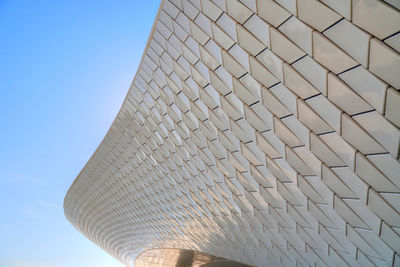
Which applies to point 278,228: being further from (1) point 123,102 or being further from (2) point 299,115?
(1) point 123,102

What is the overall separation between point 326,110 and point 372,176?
1.73 meters

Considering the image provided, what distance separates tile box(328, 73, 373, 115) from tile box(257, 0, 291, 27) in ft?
5.05

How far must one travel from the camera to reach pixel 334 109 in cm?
536

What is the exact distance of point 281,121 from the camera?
692 cm

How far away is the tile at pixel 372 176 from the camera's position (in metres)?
5.39

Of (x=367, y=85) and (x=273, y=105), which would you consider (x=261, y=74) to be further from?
(x=367, y=85)

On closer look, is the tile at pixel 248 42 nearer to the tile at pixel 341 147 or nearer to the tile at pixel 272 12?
the tile at pixel 272 12

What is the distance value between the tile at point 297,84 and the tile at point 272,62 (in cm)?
16

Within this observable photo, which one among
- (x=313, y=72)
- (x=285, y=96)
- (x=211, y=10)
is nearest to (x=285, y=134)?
(x=285, y=96)

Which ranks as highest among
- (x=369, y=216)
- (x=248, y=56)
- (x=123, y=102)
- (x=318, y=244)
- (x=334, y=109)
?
(x=123, y=102)

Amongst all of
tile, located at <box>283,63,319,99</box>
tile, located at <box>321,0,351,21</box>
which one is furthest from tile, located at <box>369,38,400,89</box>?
tile, located at <box>283,63,319,99</box>

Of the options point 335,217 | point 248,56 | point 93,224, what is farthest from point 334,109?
point 93,224

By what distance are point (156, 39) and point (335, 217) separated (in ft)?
28.5

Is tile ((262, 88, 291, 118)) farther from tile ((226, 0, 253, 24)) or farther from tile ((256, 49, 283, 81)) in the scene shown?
tile ((226, 0, 253, 24))
